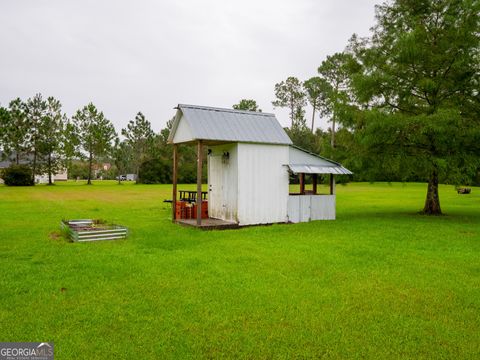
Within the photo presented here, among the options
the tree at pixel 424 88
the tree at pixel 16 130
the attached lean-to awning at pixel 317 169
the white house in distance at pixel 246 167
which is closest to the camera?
the white house in distance at pixel 246 167

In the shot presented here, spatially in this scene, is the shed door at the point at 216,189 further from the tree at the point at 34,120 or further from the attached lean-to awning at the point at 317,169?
the tree at the point at 34,120

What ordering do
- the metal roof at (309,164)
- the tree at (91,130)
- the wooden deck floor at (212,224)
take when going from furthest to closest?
the tree at (91,130), the metal roof at (309,164), the wooden deck floor at (212,224)

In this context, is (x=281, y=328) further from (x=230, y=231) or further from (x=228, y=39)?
(x=228, y=39)

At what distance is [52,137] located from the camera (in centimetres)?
5316

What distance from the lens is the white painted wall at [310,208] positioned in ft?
49.3

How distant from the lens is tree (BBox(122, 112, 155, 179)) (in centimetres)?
6175

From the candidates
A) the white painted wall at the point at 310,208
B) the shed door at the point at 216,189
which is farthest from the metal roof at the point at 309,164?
the shed door at the point at 216,189

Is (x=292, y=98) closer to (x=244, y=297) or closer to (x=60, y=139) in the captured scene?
(x=60, y=139)

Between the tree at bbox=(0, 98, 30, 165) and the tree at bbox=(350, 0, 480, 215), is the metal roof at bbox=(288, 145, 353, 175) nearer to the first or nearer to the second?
the tree at bbox=(350, 0, 480, 215)

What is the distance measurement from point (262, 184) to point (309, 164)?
96.3 inches

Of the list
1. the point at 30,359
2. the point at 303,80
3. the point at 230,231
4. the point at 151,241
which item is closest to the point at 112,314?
the point at 30,359

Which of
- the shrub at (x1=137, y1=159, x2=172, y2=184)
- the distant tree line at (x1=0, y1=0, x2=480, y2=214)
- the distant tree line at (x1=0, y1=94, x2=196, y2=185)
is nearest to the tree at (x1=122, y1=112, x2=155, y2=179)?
the distant tree line at (x1=0, y1=94, x2=196, y2=185)

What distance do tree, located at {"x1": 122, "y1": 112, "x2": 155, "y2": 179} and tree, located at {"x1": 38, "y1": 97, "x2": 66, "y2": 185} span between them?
1015 cm

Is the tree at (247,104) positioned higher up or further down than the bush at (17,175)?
higher up
